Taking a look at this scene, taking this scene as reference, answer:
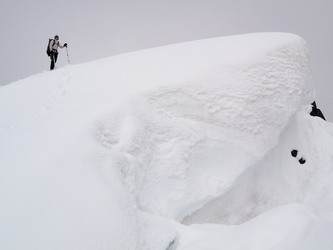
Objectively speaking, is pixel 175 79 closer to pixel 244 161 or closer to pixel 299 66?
pixel 244 161

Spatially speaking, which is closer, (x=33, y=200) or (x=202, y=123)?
(x=33, y=200)

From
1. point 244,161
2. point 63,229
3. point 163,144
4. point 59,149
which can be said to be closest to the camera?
point 63,229

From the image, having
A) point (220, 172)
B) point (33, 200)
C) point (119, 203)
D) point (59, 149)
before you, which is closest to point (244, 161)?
point (220, 172)

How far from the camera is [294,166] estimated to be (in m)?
4.93

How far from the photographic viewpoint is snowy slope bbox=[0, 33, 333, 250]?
2.07 m

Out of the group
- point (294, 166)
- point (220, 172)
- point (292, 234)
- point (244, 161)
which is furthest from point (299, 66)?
point (292, 234)

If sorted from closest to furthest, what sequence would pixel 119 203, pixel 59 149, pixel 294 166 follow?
pixel 119 203 → pixel 59 149 → pixel 294 166

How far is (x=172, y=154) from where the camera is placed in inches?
143

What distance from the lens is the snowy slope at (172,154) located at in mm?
2066

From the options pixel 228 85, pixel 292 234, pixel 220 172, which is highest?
pixel 228 85

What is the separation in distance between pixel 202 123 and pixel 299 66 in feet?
9.06

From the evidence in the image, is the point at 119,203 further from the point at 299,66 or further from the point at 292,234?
the point at 299,66

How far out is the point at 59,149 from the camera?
2596 millimetres

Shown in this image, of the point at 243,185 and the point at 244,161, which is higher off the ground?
the point at 244,161
